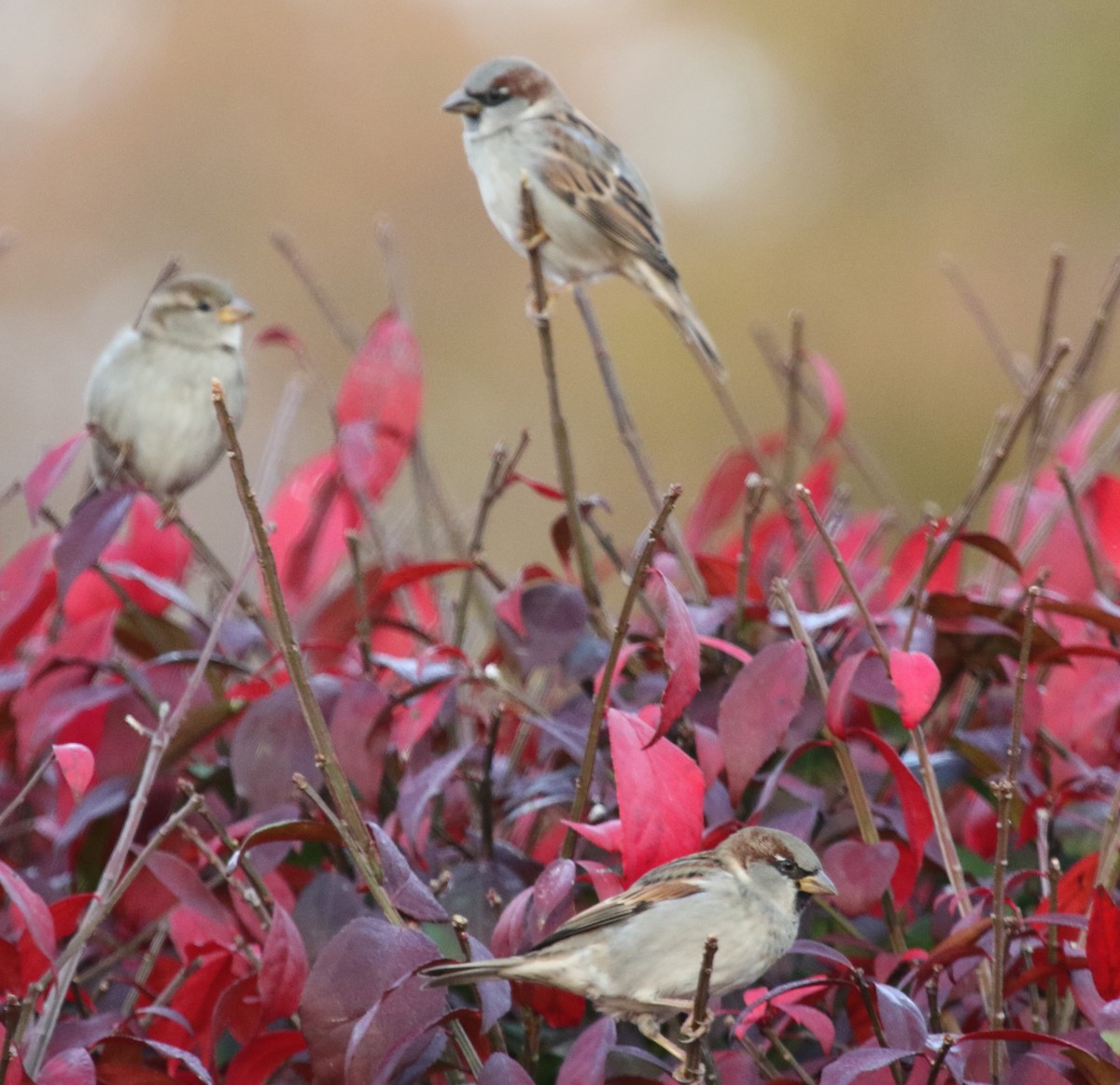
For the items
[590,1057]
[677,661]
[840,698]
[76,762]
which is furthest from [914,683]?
[76,762]

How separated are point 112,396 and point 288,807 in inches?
56.1

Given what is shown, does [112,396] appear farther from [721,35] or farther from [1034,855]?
[721,35]

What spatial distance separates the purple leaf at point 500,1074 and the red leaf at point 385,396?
937 mm

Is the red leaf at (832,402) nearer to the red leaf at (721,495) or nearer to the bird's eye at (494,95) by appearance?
the red leaf at (721,495)

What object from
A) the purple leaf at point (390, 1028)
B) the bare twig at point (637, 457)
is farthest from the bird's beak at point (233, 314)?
the purple leaf at point (390, 1028)

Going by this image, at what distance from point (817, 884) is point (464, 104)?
67.4 inches

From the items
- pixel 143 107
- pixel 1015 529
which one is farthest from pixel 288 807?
pixel 143 107

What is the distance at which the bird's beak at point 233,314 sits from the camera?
265cm

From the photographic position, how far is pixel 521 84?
8.38ft

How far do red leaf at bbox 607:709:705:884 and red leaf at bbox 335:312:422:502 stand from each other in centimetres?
82

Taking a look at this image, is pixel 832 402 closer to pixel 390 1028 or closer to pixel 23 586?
pixel 23 586

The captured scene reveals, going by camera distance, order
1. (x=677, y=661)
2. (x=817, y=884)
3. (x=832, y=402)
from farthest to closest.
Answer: (x=832, y=402)
(x=817, y=884)
(x=677, y=661)

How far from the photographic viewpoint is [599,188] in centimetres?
266

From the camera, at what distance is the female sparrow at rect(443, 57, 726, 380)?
2.55 meters
